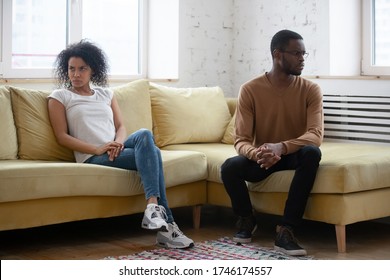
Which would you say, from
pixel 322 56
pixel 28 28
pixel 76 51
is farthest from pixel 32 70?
pixel 322 56

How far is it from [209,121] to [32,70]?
1.13 metres

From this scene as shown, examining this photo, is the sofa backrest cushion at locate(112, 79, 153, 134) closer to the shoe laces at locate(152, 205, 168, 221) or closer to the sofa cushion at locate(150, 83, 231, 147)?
the sofa cushion at locate(150, 83, 231, 147)

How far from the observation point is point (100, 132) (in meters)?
3.79

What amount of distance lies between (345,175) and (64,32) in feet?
7.37

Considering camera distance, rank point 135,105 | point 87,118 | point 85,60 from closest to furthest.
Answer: point 87,118, point 85,60, point 135,105

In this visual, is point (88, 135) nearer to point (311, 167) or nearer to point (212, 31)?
point (311, 167)

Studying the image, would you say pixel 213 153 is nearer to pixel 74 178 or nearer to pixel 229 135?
pixel 229 135

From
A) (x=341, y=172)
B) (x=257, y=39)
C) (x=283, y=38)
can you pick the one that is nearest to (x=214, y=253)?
(x=341, y=172)

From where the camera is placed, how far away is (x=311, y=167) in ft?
11.1

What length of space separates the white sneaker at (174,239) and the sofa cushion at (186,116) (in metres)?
1.00

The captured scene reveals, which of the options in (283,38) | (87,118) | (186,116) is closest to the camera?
(283,38)

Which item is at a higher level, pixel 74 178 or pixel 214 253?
pixel 74 178

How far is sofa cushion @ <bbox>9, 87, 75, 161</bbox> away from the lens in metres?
3.79

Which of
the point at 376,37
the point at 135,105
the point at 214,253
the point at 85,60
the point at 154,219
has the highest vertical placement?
the point at 376,37
